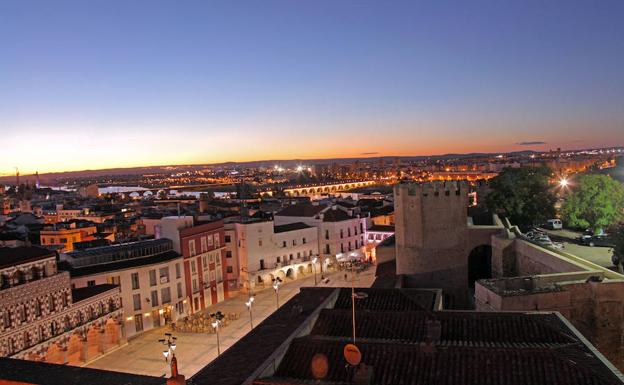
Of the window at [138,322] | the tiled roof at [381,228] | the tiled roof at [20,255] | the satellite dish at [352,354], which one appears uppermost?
the tiled roof at [20,255]

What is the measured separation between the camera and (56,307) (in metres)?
27.8

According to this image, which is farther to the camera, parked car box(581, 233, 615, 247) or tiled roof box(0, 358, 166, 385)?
parked car box(581, 233, 615, 247)

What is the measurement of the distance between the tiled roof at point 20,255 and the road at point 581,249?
92.8 ft

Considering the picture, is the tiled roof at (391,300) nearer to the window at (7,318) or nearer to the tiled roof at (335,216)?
the window at (7,318)

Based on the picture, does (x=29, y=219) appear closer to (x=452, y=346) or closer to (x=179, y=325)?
(x=179, y=325)

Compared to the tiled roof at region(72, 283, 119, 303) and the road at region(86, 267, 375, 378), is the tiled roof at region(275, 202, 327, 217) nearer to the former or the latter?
the road at region(86, 267, 375, 378)

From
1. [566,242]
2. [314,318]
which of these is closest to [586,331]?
[314,318]

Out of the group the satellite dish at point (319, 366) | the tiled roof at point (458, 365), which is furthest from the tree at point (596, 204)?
the satellite dish at point (319, 366)

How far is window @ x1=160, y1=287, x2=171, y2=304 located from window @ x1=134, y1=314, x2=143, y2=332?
2.10m

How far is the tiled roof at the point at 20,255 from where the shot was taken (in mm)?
25656

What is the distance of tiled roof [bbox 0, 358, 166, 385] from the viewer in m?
8.92

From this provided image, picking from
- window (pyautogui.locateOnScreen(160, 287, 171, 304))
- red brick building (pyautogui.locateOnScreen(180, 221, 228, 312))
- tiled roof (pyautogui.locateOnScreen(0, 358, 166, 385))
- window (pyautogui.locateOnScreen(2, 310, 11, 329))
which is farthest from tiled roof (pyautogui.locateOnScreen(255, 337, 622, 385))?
red brick building (pyautogui.locateOnScreen(180, 221, 228, 312))

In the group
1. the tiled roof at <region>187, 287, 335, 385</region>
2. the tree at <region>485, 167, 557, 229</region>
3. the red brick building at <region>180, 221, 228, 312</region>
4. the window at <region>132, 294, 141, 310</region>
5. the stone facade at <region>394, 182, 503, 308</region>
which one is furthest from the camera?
the tree at <region>485, 167, 557, 229</region>

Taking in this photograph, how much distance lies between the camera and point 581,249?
29844mm
